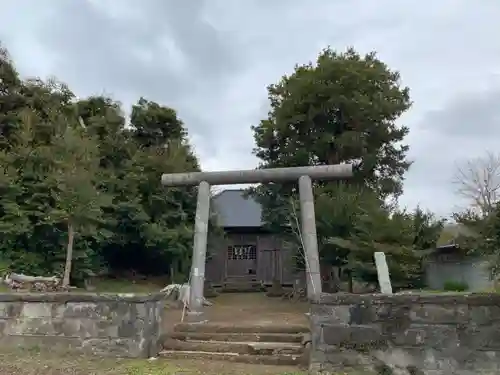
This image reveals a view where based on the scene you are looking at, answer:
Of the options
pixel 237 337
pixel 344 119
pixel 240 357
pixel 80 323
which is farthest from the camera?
pixel 344 119

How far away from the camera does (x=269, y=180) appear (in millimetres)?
10914

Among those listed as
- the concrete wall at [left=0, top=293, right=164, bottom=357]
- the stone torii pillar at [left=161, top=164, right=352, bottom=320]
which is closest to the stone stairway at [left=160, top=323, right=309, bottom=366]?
the concrete wall at [left=0, top=293, right=164, bottom=357]

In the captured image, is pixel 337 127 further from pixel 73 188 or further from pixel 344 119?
pixel 73 188

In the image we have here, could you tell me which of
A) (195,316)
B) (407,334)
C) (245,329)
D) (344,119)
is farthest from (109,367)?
(344,119)

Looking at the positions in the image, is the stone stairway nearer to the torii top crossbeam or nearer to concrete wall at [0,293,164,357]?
concrete wall at [0,293,164,357]

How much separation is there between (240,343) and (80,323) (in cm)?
220

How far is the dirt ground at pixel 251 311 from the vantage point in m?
8.84

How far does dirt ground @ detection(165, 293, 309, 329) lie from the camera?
8.84 metres

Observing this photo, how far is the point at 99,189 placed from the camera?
1400cm

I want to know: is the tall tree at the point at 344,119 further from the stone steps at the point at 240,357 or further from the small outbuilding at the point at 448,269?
the stone steps at the point at 240,357

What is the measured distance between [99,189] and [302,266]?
6516 millimetres

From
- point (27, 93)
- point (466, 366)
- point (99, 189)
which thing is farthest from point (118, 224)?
point (466, 366)

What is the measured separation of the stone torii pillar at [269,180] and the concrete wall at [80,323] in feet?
13.3

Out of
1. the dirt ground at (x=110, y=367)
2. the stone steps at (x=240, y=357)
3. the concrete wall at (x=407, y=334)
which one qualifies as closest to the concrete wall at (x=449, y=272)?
the stone steps at (x=240, y=357)
